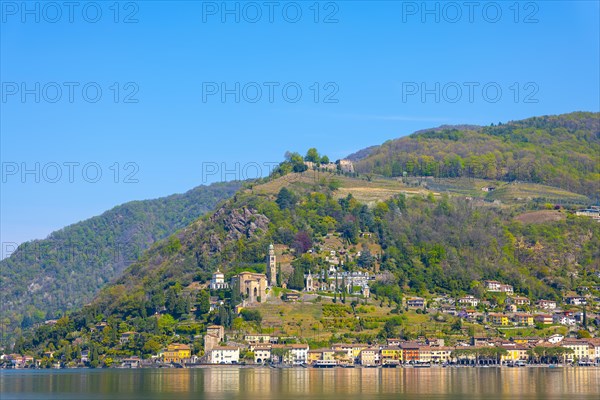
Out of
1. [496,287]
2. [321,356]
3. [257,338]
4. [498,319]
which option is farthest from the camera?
[496,287]

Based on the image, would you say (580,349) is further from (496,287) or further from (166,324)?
(166,324)

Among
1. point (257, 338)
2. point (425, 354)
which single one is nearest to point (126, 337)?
point (257, 338)

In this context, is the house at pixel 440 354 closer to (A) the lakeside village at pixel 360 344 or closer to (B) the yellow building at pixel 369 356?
(A) the lakeside village at pixel 360 344

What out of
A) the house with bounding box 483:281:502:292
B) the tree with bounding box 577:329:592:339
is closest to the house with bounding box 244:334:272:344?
the tree with bounding box 577:329:592:339

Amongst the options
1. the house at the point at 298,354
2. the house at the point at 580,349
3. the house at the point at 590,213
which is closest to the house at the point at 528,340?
the house at the point at 580,349

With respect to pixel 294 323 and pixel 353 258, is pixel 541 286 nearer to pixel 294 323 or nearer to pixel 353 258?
pixel 353 258

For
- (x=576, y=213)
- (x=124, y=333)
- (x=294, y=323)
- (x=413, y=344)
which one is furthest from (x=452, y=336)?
(x=576, y=213)

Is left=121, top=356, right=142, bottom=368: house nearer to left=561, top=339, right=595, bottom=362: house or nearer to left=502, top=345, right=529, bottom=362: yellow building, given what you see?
left=502, top=345, right=529, bottom=362: yellow building
